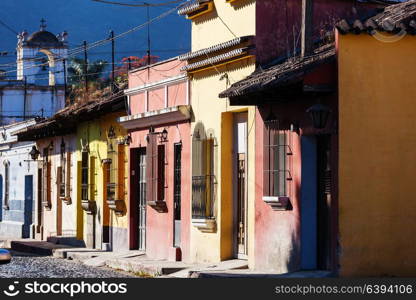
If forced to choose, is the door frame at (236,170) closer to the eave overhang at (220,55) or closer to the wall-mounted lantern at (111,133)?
the eave overhang at (220,55)

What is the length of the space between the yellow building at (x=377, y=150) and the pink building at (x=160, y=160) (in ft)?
22.9

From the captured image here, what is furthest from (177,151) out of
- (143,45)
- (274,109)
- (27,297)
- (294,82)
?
(143,45)

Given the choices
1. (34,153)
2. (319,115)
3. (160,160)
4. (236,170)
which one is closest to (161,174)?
(160,160)

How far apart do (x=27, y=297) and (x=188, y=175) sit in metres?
10.9

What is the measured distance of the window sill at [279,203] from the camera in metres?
20.1

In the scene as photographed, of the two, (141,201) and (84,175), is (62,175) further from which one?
(141,201)

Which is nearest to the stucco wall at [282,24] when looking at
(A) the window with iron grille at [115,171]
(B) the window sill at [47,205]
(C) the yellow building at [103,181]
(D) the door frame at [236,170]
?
(D) the door frame at [236,170]

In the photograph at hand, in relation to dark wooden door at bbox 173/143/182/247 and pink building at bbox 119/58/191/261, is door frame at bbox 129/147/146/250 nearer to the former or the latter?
pink building at bbox 119/58/191/261

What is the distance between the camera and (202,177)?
2378 centimetres

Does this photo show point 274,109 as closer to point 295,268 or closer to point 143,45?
point 295,268

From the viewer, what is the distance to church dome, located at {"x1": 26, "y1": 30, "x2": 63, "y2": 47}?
226 feet

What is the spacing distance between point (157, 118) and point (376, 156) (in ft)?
29.8

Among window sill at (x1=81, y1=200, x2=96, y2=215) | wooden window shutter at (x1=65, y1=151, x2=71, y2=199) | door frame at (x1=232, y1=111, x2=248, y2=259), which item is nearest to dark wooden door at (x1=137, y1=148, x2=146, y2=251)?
window sill at (x1=81, y1=200, x2=96, y2=215)

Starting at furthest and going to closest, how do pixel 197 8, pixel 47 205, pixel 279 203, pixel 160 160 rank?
pixel 47 205
pixel 160 160
pixel 197 8
pixel 279 203
